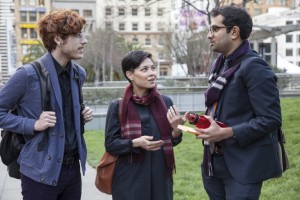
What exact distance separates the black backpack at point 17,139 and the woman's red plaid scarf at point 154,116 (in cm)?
61

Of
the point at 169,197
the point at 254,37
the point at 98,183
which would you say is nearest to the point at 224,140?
the point at 169,197

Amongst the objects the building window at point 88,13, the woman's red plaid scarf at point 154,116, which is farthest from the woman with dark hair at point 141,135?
the building window at point 88,13

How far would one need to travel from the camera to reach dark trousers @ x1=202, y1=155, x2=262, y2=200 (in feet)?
9.44

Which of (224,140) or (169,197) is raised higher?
(224,140)

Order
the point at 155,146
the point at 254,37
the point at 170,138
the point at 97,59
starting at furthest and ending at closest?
the point at 97,59 → the point at 254,37 → the point at 170,138 → the point at 155,146

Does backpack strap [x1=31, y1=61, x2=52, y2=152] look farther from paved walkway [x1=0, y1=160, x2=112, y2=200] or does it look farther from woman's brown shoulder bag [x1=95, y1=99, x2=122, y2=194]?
paved walkway [x1=0, y1=160, x2=112, y2=200]

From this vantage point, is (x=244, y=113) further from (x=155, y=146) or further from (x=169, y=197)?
(x=169, y=197)

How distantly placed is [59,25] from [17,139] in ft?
2.89

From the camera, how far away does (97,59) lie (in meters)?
40.3

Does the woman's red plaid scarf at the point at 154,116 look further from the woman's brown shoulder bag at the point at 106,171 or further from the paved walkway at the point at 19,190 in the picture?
the paved walkway at the point at 19,190

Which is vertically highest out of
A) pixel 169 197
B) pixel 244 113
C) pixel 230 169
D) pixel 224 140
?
pixel 244 113

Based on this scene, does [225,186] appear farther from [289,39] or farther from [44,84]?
[289,39]

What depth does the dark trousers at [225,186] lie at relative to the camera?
2877mm

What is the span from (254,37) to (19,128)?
2725 cm
